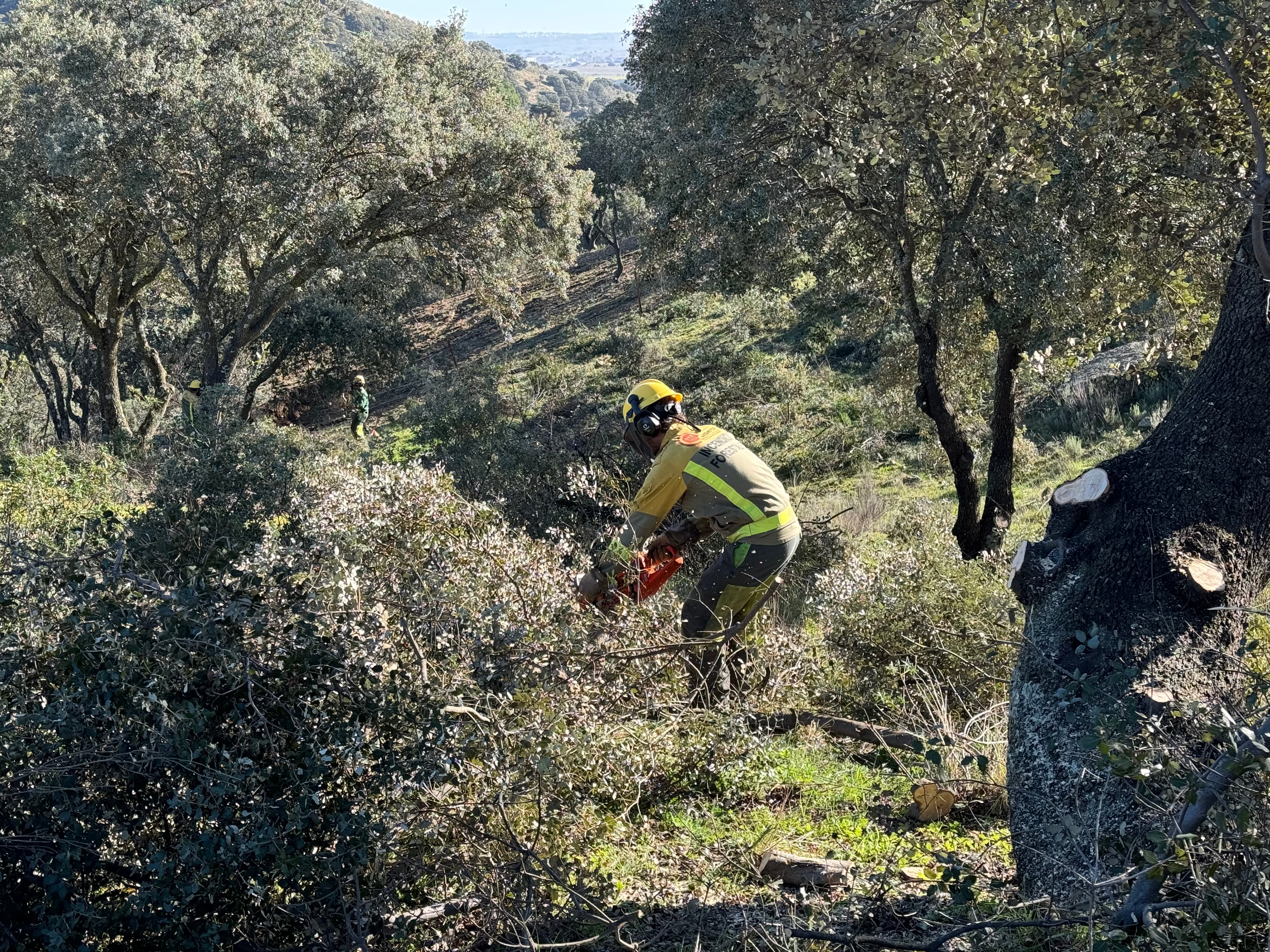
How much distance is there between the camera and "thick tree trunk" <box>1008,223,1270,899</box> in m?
3.28

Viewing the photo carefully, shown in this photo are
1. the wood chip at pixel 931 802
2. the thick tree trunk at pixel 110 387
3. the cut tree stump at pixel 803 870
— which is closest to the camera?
the cut tree stump at pixel 803 870

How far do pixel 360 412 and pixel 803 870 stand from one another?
49.6ft

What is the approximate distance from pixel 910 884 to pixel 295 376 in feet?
82.2

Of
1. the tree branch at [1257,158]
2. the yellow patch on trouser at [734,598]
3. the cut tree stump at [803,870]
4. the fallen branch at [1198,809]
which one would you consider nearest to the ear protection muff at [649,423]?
the yellow patch on trouser at [734,598]

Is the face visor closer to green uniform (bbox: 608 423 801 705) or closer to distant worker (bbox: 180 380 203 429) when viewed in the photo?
green uniform (bbox: 608 423 801 705)

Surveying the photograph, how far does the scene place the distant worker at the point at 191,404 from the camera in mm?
11695

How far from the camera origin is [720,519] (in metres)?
5.32

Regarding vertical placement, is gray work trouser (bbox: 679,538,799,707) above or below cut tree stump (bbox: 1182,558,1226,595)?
below

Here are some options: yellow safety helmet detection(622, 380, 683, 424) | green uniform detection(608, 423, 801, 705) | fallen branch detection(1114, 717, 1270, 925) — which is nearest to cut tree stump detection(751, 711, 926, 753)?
green uniform detection(608, 423, 801, 705)

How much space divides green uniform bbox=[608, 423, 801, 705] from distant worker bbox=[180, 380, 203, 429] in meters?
7.15

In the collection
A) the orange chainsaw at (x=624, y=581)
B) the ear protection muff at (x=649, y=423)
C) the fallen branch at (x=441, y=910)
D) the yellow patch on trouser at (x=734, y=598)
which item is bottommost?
the fallen branch at (x=441, y=910)

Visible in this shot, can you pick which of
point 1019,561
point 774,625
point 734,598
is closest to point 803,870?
point 1019,561

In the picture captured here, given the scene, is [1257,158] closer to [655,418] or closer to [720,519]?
[720,519]

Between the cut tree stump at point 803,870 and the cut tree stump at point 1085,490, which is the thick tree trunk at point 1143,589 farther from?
the cut tree stump at point 803,870
